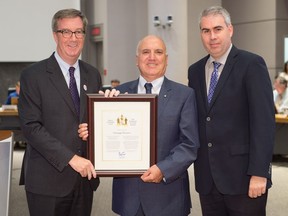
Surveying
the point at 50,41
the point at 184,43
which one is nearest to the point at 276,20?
the point at 184,43

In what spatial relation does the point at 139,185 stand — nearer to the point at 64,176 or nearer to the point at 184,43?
the point at 64,176

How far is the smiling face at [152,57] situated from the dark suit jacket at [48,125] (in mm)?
358

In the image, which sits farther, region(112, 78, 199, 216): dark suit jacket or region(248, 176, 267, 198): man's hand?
region(248, 176, 267, 198): man's hand

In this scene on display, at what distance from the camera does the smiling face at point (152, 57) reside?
8.20 feet

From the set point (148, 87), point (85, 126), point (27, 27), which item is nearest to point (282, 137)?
point (148, 87)

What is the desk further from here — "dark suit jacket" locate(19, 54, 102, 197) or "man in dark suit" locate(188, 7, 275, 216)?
"dark suit jacket" locate(19, 54, 102, 197)

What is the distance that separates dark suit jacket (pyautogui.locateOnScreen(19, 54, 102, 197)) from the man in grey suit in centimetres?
15

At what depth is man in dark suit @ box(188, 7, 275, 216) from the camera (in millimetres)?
2533

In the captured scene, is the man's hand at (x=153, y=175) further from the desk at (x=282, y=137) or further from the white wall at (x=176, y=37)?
the white wall at (x=176, y=37)

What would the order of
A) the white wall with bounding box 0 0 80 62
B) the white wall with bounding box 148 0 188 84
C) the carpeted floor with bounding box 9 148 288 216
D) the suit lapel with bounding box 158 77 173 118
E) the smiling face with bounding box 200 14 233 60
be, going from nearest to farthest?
1. the suit lapel with bounding box 158 77 173 118
2. the smiling face with bounding box 200 14 233 60
3. the carpeted floor with bounding box 9 148 288 216
4. the white wall with bounding box 0 0 80 62
5. the white wall with bounding box 148 0 188 84

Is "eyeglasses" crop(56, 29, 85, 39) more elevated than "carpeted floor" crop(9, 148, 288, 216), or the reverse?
"eyeglasses" crop(56, 29, 85, 39)

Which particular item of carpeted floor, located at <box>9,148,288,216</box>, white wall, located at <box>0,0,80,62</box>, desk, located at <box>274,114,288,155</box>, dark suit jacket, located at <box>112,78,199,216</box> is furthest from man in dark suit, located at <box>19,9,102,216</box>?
white wall, located at <box>0,0,80,62</box>

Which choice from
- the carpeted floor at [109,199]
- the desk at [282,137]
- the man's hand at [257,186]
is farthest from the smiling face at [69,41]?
the desk at [282,137]

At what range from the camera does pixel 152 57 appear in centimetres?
249
